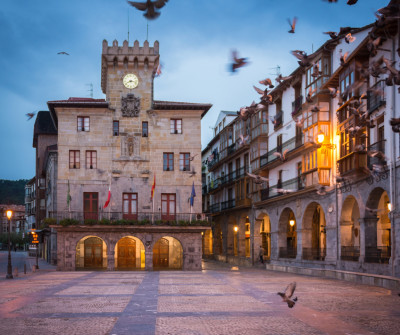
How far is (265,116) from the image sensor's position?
4869 centimetres

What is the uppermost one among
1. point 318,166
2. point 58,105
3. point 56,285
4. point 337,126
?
point 58,105

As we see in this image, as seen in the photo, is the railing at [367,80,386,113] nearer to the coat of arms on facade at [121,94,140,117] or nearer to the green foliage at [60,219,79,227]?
the coat of arms on facade at [121,94,140,117]

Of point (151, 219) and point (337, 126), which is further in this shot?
point (151, 219)

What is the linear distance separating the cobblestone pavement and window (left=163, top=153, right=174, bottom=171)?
21676mm

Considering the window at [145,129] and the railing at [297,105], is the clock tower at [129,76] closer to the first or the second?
the window at [145,129]

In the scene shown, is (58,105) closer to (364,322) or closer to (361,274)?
(361,274)

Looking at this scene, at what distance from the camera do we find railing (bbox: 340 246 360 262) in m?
32.2

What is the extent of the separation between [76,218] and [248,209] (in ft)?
55.6

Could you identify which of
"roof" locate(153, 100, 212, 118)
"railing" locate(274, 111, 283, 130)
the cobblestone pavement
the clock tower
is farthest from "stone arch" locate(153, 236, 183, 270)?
the cobblestone pavement

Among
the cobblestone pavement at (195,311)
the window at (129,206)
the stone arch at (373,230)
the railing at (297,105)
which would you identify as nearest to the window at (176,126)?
the window at (129,206)

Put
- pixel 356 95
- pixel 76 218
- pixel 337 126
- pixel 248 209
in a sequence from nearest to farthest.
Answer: pixel 356 95
pixel 337 126
pixel 76 218
pixel 248 209

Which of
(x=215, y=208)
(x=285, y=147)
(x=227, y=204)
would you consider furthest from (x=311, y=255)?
(x=215, y=208)

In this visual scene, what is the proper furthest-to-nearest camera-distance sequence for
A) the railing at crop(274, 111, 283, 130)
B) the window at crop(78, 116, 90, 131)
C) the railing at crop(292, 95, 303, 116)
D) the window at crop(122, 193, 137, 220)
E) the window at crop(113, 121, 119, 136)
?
the window at crop(113, 121, 119, 136) → the window at crop(78, 116, 90, 131) → the window at crop(122, 193, 137, 220) → the railing at crop(274, 111, 283, 130) → the railing at crop(292, 95, 303, 116)

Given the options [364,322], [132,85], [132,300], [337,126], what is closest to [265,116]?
[132,85]
